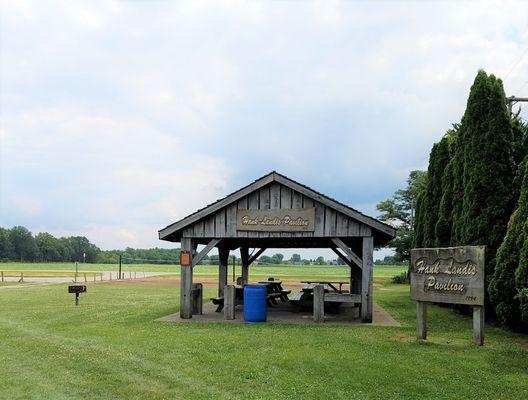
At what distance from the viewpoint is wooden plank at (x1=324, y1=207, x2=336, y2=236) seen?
518 inches

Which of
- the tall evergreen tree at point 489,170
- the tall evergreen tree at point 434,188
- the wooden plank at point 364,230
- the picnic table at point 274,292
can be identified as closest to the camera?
the wooden plank at point 364,230

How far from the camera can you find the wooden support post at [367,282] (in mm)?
12758

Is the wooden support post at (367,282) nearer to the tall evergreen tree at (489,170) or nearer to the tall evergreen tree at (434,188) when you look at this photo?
the tall evergreen tree at (489,170)

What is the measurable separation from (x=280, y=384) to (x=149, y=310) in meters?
9.70

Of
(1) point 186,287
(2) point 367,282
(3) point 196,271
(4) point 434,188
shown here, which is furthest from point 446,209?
(3) point 196,271

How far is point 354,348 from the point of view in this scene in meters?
9.07

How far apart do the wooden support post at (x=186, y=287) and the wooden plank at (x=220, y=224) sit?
0.86 meters

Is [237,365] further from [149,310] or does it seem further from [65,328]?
[149,310]

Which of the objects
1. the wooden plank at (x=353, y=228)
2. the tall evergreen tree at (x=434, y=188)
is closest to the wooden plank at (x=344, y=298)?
the wooden plank at (x=353, y=228)

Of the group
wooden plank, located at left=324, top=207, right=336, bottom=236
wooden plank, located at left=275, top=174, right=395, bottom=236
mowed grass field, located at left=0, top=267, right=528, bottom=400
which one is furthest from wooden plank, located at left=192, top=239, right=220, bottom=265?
wooden plank, located at left=324, top=207, right=336, bottom=236

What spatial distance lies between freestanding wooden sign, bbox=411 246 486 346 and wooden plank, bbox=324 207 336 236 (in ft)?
8.58

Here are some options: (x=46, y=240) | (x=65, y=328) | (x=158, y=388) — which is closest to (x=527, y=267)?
(x=158, y=388)

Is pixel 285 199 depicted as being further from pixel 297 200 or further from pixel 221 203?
pixel 221 203

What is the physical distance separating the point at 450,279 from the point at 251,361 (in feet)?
14.6
